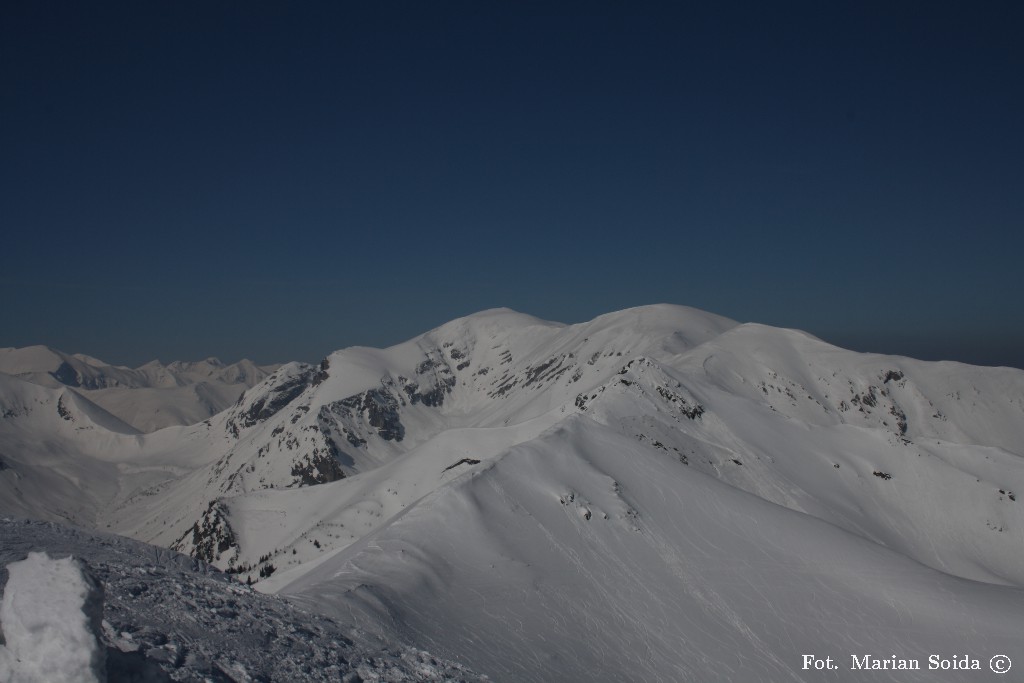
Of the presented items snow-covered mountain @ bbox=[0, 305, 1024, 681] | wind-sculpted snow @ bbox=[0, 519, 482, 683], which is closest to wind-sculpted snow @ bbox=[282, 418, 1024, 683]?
snow-covered mountain @ bbox=[0, 305, 1024, 681]

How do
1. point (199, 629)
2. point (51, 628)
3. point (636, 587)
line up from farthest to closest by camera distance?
point (636, 587), point (199, 629), point (51, 628)

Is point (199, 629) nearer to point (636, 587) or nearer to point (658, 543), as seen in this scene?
point (636, 587)

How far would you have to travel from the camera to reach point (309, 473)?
185000 mm

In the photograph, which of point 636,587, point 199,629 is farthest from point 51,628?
point 636,587

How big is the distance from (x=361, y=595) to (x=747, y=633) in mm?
22091

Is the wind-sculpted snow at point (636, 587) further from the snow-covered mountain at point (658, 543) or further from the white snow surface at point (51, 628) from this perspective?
the white snow surface at point (51, 628)

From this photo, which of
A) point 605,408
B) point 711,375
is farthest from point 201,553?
point 711,375

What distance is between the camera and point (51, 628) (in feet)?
30.5

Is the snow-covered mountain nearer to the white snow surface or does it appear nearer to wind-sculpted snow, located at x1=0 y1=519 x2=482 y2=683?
wind-sculpted snow, located at x1=0 y1=519 x2=482 y2=683

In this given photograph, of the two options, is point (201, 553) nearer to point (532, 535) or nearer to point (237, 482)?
point (532, 535)

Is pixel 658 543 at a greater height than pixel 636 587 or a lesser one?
greater

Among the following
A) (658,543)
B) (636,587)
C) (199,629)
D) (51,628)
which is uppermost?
(658,543)

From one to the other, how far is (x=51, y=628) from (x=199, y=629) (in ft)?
18.0

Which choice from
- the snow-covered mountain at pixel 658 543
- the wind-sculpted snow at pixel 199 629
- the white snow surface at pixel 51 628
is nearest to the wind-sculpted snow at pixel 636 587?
the snow-covered mountain at pixel 658 543
